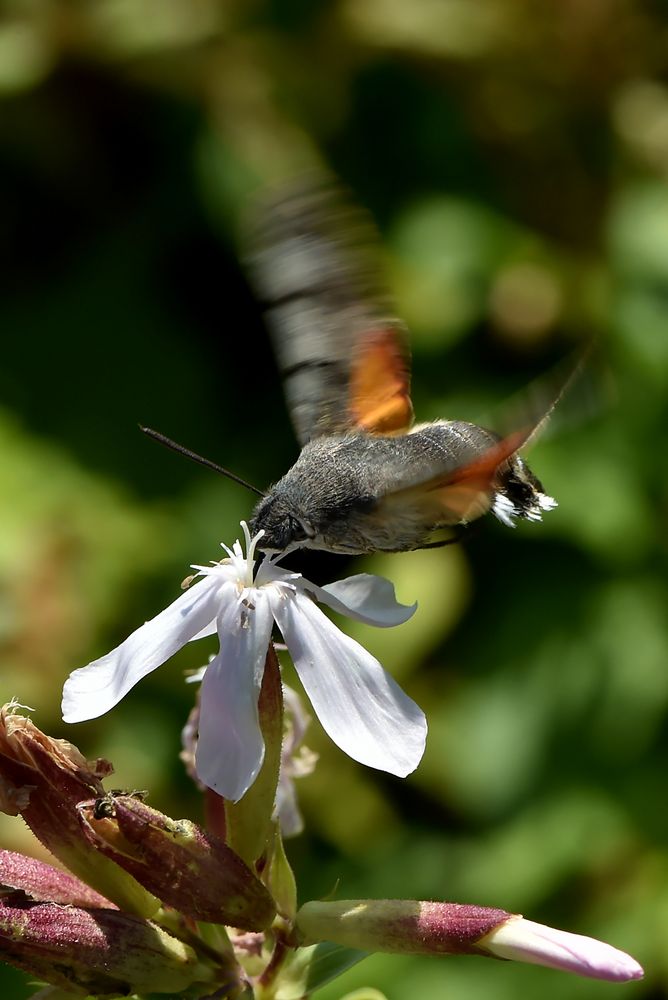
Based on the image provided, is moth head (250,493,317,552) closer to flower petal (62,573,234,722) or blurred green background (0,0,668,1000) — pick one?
flower petal (62,573,234,722)

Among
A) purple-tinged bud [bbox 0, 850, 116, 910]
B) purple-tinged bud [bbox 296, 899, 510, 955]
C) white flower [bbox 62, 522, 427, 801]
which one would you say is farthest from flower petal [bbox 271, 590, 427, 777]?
purple-tinged bud [bbox 0, 850, 116, 910]

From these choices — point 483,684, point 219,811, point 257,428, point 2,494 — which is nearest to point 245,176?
point 257,428

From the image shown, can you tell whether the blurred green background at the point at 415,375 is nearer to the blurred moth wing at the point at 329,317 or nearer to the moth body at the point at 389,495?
the blurred moth wing at the point at 329,317

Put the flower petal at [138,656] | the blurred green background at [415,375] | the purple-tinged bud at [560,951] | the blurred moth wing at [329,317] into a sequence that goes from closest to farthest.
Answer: the purple-tinged bud at [560,951] < the flower petal at [138,656] < the blurred moth wing at [329,317] < the blurred green background at [415,375]

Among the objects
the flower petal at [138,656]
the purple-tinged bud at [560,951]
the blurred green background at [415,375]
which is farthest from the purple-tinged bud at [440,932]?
the blurred green background at [415,375]

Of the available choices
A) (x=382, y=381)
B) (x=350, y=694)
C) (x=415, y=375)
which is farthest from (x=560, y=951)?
(x=415, y=375)

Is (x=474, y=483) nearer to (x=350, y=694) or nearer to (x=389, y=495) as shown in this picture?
(x=389, y=495)
